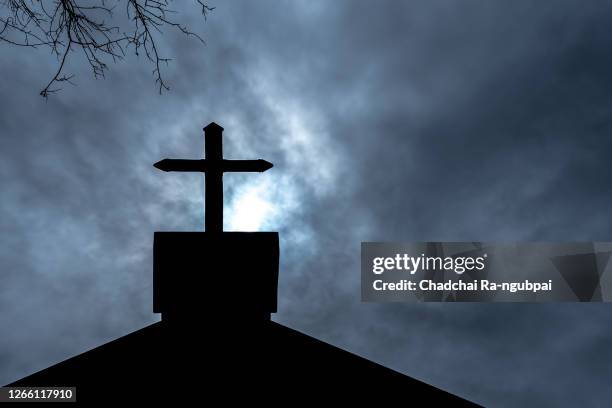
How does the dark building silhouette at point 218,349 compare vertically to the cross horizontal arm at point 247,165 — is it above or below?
below

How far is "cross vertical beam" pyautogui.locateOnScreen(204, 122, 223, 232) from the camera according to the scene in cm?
497

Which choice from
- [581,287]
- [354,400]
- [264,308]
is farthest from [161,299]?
[581,287]

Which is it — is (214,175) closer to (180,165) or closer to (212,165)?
(212,165)

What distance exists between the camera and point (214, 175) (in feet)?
17.0

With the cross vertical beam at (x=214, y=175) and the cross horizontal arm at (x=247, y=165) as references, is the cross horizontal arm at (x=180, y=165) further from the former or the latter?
the cross horizontal arm at (x=247, y=165)

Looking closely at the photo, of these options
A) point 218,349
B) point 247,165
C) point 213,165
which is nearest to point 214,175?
point 213,165

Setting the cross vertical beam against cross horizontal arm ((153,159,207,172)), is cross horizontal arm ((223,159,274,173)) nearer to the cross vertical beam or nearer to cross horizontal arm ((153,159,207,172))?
the cross vertical beam

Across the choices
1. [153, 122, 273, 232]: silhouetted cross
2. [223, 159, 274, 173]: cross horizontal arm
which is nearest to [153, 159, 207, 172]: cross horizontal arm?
[153, 122, 273, 232]: silhouetted cross

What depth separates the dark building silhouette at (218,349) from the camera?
12.3ft

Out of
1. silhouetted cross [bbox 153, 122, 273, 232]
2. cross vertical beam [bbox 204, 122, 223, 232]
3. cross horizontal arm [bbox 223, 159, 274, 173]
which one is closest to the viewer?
cross vertical beam [bbox 204, 122, 223, 232]

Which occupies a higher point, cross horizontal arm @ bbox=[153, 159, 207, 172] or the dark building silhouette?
cross horizontal arm @ bbox=[153, 159, 207, 172]

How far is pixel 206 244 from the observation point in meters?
4.72

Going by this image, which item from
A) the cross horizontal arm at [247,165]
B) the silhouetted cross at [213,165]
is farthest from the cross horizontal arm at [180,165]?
the cross horizontal arm at [247,165]

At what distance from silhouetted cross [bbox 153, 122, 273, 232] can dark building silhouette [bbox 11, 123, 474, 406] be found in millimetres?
11
